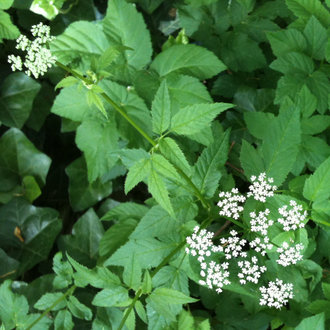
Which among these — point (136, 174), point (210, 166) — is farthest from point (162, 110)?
point (210, 166)

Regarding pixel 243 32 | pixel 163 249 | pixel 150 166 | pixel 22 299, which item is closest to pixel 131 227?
pixel 163 249

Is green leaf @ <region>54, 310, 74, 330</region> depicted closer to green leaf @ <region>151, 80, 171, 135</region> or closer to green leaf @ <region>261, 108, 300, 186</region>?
green leaf @ <region>151, 80, 171, 135</region>

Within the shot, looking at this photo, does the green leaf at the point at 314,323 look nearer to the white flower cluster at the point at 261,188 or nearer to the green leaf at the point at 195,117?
the white flower cluster at the point at 261,188

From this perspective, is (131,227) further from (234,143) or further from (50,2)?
(50,2)

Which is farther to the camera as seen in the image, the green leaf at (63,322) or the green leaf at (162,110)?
the green leaf at (63,322)

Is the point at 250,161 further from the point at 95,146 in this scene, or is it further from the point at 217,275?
the point at 95,146

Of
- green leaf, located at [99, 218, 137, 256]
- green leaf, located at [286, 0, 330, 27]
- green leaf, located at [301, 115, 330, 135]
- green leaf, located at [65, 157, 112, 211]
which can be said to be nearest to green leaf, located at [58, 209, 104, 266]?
green leaf, located at [65, 157, 112, 211]

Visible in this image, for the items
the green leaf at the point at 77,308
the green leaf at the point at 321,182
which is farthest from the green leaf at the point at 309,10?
the green leaf at the point at 77,308
